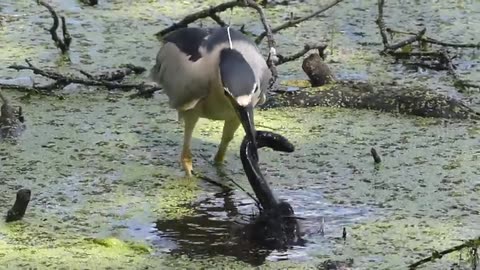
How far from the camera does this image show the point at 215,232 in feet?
11.4

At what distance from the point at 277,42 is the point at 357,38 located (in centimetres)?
41

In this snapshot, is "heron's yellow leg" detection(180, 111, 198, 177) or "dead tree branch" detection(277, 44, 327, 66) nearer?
"heron's yellow leg" detection(180, 111, 198, 177)

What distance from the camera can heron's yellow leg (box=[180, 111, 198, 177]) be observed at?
12.9ft

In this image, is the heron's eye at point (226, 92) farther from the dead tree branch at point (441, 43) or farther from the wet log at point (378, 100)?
Result: the dead tree branch at point (441, 43)

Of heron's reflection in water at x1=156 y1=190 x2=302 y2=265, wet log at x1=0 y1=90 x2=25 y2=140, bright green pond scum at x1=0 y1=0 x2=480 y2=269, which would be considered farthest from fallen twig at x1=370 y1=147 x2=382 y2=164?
wet log at x1=0 y1=90 x2=25 y2=140

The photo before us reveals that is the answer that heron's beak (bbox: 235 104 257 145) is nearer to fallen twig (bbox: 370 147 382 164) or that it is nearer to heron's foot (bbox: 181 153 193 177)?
heron's foot (bbox: 181 153 193 177)

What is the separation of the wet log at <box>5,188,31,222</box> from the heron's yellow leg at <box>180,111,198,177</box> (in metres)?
0.70

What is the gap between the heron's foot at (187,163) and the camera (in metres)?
3.93

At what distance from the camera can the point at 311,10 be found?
6027 millimetres

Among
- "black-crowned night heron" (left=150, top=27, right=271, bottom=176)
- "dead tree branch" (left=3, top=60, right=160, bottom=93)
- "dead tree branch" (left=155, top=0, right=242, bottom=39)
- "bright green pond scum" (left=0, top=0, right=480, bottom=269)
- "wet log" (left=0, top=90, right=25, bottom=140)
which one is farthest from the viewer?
"dead tree branch" (left=155, top=0, right=242, bottom=39)

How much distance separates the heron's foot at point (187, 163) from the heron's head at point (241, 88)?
18.7 inches

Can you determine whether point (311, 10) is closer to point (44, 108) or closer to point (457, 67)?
point (457, 67)

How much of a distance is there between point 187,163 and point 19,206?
75cm

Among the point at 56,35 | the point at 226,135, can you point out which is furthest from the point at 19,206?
the point at 56,35
